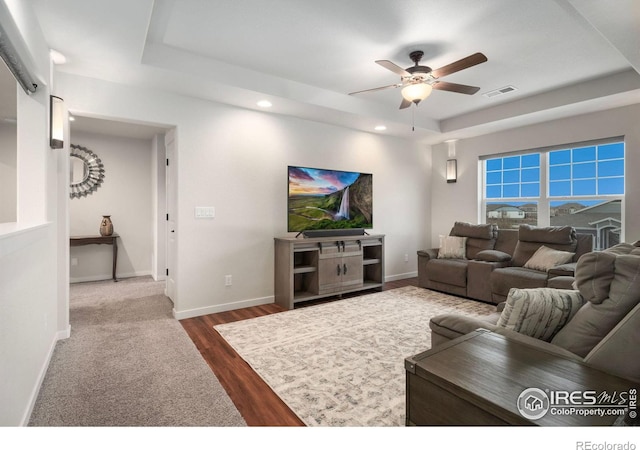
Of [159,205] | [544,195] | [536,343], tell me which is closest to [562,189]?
[544,195]

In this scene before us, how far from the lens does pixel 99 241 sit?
5133 millimetres

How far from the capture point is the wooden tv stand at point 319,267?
12.7 ft

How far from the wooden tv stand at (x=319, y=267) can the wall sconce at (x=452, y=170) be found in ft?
6.72

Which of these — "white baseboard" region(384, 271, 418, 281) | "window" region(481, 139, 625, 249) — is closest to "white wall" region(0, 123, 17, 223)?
"white baseboard" region(384, 271, 418, 281)

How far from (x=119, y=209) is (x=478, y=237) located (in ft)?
19.6

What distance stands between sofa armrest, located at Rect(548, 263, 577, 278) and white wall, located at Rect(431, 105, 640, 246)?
1.19 meters

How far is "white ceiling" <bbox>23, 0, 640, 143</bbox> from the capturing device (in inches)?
90.6

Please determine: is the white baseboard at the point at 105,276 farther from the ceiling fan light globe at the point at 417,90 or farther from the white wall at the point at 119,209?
the ceiling fan light globe at the point at 417,90

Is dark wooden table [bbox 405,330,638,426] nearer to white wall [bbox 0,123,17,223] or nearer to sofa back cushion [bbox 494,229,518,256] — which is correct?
sofa back cushion [bbox 494,229,518,256]

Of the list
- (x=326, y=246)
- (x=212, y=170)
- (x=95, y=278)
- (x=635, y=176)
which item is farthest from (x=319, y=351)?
(x=95, y=278)

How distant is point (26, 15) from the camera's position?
193cm

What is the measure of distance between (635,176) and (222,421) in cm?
507

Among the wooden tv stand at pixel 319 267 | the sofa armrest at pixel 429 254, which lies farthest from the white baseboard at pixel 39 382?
the sofa armrest at pixel 429 254

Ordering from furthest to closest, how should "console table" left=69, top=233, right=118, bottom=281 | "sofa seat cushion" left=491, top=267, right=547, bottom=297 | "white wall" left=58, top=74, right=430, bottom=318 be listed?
"console table" left=69, top=233, right=118, bottom=281 < "sofa seat cushion" left=491, top=267, right=547, bottom=297 < "white wall" left=58, top=74, right=430, bottom=318
